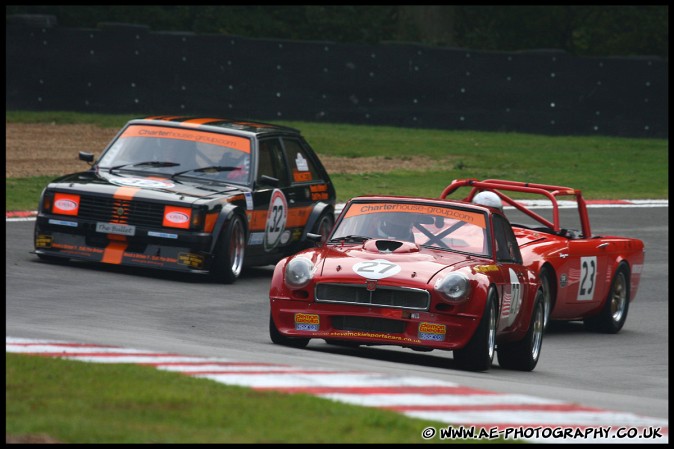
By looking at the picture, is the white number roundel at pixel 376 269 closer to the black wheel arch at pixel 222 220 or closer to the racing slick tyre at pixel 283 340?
the racing slick tyre at pixel 283 340

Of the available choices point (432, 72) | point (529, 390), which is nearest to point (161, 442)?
point (529, 390)

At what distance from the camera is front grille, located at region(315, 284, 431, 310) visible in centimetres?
961

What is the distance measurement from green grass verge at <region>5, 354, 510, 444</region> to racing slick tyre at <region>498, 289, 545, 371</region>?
369 cm

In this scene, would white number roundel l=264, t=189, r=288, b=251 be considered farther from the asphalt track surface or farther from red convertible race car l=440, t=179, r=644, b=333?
red convertible race car l=440, t=179, r=644, b=333

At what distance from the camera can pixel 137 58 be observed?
3045 cm

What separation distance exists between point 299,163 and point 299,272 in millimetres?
5560

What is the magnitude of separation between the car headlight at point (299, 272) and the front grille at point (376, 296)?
0.38 ft

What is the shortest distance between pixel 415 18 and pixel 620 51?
6.22 m

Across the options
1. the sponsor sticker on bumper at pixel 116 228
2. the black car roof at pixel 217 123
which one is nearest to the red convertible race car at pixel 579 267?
the black car roof at pixel 217 123

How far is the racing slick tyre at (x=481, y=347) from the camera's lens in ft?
31.5

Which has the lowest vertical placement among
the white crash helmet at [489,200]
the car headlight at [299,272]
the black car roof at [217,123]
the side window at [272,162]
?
the car headlight at [299,272]

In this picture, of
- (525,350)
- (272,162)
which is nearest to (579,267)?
(525,350)

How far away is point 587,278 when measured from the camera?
12.6 meters

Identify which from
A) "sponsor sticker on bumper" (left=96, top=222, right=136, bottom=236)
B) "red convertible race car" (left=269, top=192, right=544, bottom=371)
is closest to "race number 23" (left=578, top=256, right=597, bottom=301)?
"red convertible race car" (left=269, top=192, right=544, bottom=371)
